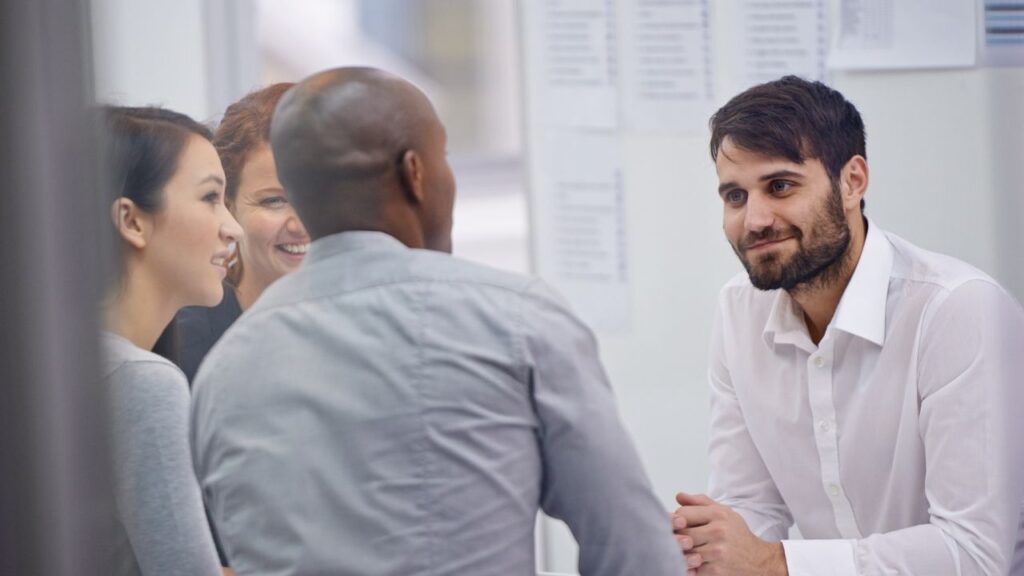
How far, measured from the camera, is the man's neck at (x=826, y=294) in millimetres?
1566

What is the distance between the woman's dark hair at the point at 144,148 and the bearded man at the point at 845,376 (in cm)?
73

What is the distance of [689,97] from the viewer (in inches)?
73.2

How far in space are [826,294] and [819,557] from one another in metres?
0.35

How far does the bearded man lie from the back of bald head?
474mm

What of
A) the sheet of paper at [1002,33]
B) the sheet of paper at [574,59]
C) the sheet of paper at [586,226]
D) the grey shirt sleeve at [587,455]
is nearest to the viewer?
the grey shirt sleeve at [587,455]

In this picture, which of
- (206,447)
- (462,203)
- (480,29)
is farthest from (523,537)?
(480,29)

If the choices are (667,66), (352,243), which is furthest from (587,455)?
(667,66)

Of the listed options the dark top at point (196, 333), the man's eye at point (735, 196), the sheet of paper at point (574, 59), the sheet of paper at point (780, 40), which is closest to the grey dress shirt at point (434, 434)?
the dark top at point (196, 333)

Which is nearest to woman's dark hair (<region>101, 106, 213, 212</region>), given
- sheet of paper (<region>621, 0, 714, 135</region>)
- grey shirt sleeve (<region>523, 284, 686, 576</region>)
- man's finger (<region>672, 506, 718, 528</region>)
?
grey shirt sleeve (<region>523, 284, 686, 576</region>)

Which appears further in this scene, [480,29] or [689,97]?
[480,29]

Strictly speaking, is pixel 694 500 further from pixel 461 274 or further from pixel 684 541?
pixel 461 274

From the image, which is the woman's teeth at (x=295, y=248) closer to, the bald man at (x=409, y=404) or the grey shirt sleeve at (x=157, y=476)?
the bald man at (x=409, y=404)

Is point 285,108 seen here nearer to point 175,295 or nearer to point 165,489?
point 175,295

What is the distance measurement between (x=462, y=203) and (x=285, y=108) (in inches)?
39.1
